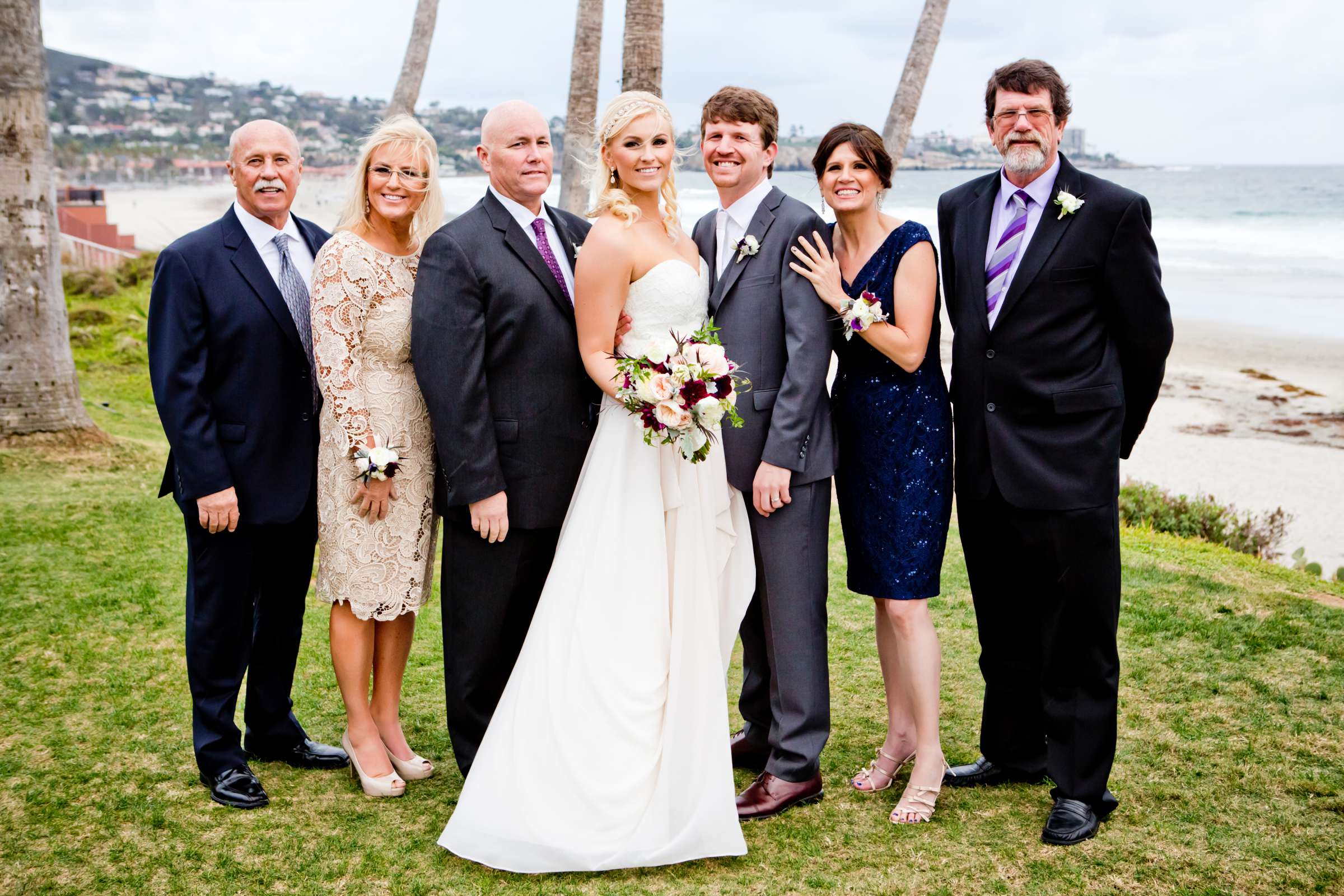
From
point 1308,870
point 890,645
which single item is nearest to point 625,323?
point 890,645

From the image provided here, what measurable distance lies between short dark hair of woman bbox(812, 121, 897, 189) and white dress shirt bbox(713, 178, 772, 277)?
24cm

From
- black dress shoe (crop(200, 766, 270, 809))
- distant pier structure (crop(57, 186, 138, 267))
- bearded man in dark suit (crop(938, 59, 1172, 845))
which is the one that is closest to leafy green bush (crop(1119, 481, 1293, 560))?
bearded man in dark suit (crop(938, 59, 1172, 845))

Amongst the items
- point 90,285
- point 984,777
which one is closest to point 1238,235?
point 90,285

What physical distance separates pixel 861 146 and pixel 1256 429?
13540 mm

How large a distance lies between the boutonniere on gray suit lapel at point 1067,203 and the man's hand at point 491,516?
231cm

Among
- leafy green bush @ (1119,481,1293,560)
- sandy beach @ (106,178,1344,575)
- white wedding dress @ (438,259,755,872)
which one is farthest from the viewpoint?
sandy beach @ (106,178,1344,575)

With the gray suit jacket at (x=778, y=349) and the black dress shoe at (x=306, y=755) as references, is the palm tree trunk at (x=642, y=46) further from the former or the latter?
the black dress shoe at (x=306, y=755)

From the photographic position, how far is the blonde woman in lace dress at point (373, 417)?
13.0 ft

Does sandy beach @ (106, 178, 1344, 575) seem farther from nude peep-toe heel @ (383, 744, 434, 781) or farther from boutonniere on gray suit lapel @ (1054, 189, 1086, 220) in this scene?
nude peep-toe heel @ (383, 744, 434, 781)

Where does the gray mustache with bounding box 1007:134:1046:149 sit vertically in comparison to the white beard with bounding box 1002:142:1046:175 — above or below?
above

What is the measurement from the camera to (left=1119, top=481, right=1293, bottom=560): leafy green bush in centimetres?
907

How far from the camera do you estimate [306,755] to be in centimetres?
457

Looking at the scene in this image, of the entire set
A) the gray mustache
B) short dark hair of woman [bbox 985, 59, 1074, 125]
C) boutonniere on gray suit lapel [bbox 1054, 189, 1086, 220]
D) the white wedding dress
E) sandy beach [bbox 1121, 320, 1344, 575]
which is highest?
short dark hair of woman [bbox 985, 59, 1074, 125]

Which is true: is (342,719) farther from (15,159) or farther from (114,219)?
(114,219)
